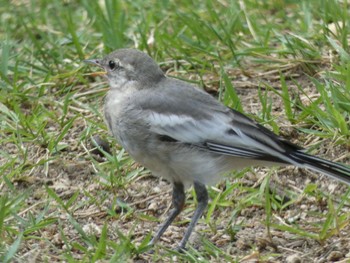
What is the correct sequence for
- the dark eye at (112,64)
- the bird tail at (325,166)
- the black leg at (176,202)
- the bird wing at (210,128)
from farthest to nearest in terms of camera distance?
1. the dark eye at (112,64)
2. the black leg at (176,202)
3. the bird wing at (210,128)
4. the bird tail at (325,166)

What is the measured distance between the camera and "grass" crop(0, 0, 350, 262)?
531 centimetres

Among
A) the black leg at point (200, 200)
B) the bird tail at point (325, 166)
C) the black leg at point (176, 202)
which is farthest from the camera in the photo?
the black leg at point (176, 202)

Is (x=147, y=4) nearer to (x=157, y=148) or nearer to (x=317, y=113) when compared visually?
(x=317, y=113)

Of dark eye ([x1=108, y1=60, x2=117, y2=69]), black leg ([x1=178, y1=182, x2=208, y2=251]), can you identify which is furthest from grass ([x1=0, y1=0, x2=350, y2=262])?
dark eye ([x1=108, y1=60, x2=117, y2=69])

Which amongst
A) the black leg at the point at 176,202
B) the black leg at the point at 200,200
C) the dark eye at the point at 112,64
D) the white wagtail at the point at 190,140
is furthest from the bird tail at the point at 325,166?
the dark eye at the point at 112,64

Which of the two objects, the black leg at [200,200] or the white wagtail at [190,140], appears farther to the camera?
the black leg at [200,200]

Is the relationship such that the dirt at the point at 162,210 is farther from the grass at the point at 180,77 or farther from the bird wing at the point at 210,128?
the bird wing at the point at 210,128

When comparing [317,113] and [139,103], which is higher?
[139,103]

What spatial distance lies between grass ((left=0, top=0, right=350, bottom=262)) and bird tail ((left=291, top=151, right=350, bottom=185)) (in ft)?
0.62

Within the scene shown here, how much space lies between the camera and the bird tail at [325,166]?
16.9ft

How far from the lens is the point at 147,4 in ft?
28.7

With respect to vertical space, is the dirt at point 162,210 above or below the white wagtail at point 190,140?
below

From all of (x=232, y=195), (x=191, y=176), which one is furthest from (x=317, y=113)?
(x=191, y=176)

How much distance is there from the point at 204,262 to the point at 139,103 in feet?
3.61
